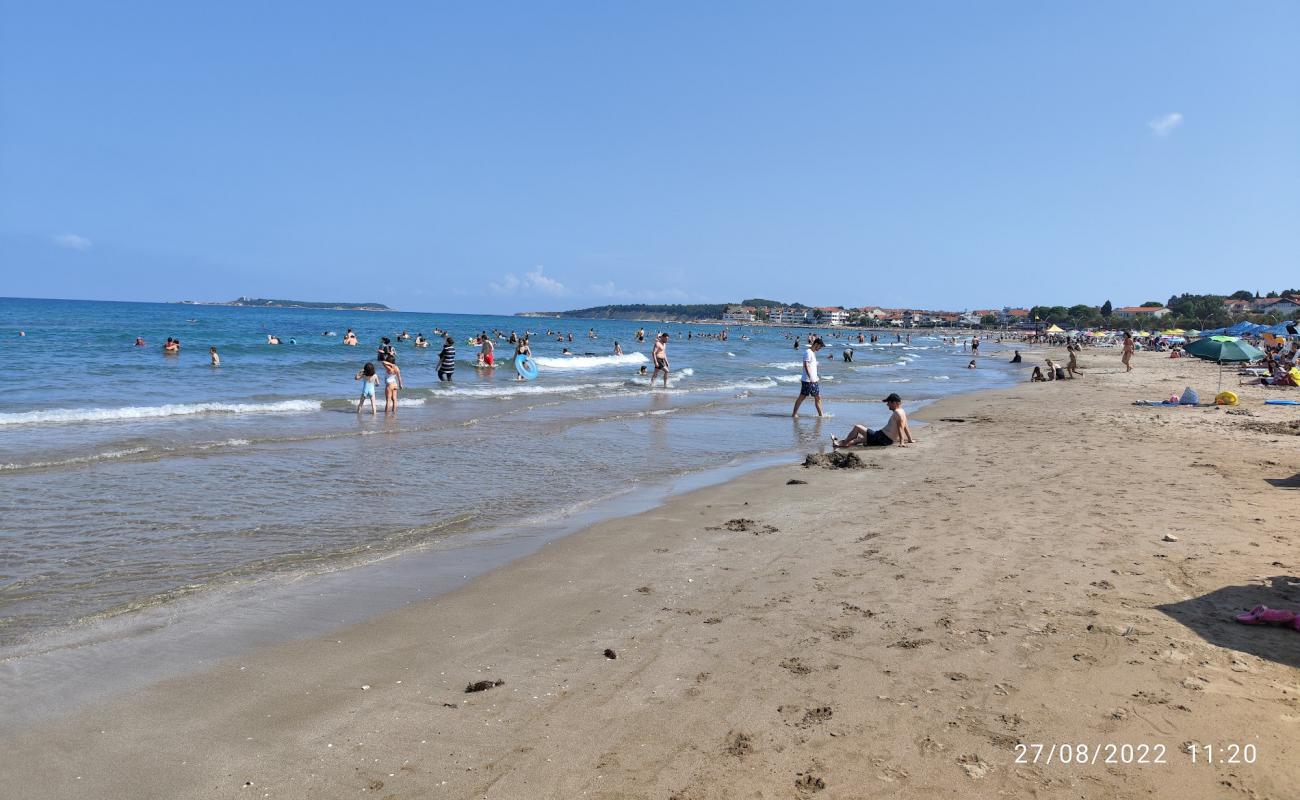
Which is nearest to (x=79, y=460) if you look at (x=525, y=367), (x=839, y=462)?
(x=839, y=462)

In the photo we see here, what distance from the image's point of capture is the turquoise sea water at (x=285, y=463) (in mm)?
6234

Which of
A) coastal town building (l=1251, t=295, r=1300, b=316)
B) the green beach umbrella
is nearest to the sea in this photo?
the green beach umbrella

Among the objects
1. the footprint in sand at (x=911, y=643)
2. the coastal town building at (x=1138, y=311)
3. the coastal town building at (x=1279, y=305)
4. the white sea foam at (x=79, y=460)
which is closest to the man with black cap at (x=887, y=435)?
the footprint in sand at (x=911, y=643)

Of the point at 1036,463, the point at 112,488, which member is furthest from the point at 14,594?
the point at 1036,463

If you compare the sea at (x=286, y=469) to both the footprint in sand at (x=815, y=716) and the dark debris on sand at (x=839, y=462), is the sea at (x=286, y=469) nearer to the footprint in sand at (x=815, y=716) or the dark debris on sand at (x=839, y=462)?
the dark debris on sand at (x=839, y=462)

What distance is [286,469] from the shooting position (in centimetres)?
1044

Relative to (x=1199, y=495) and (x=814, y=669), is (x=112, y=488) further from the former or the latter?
(x=1199, y=495)

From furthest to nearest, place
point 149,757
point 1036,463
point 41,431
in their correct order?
point 41,431
point 1036,463
point 149,757

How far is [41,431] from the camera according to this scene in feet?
43.3

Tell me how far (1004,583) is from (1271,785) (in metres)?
2.53

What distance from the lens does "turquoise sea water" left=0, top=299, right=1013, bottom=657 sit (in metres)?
6.23

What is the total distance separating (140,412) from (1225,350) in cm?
2472
